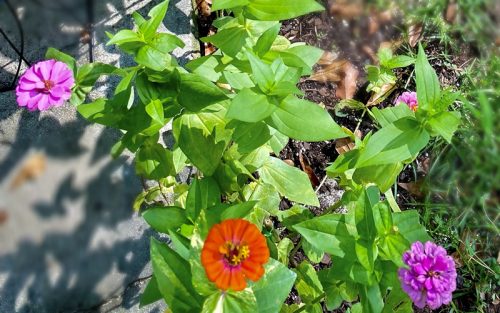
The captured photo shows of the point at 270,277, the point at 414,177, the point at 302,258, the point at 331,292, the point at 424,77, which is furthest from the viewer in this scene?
the point at 414,177

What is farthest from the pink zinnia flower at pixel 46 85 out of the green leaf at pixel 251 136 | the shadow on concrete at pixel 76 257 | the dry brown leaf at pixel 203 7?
the dry brown leaf at pixel 203 7

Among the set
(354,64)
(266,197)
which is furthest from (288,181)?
(354,64)

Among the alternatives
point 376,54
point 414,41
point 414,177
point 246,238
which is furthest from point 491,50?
point 246,238

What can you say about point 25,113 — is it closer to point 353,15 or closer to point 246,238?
point 246,238

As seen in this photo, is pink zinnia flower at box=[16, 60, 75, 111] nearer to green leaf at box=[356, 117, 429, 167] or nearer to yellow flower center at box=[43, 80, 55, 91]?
yellow flower center at box=[43, 80, 55, 91]

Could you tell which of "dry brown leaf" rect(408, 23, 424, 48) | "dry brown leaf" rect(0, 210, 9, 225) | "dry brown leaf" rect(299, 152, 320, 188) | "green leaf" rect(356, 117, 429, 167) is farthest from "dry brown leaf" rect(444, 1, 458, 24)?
"dry brown leaf" rect(0, 210, 9, 225)

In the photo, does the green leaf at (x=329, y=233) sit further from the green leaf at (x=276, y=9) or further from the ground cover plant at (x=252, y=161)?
the green leaf at (x=276, y=9)
